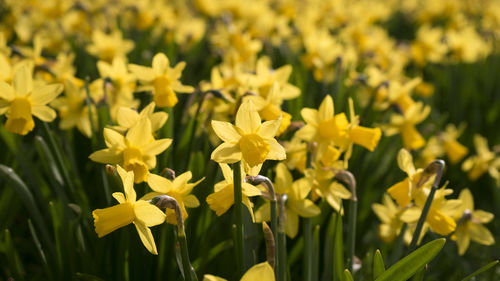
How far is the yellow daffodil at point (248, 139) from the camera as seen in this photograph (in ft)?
3.98

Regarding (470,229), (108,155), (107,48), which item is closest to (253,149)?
(108,155)

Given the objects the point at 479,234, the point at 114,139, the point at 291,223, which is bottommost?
the point at 479,234

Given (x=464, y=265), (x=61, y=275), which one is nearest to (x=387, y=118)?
(x=464, y=265)

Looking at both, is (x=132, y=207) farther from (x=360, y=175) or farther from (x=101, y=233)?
(x=360, y=175)

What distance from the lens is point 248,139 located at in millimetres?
1240

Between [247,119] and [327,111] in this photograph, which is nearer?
[247,119]

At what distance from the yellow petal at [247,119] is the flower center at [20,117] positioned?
2.55ft

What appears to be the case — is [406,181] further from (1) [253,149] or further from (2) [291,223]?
(1) [253,149]

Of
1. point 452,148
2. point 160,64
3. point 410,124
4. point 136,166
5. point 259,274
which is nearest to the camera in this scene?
point 259,274

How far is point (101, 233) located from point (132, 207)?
100 millimetres

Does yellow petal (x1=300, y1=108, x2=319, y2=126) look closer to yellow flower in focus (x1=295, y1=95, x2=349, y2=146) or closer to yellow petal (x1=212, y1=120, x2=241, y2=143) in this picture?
yellow flower in focus (x1=295, y1=95, x2=349, y2=146)

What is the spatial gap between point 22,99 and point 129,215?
71cm

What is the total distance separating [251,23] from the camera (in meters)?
4.53

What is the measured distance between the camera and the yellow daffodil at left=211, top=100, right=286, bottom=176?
121 centimetres
